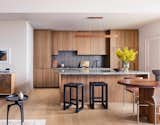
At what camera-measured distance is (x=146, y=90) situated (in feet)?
16.2

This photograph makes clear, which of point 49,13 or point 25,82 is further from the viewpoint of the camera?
point 25,82

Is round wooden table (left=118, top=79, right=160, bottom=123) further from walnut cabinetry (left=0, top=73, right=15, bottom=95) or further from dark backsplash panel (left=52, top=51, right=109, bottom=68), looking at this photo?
dark backsplash panel (left=52, top=51, right=109, bottom=68)

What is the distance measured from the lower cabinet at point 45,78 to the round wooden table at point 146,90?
18.7 ft

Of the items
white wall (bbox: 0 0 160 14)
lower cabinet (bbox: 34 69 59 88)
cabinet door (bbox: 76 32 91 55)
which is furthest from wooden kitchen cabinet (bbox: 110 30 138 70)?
white wall (bbox: 0 0 160 14)

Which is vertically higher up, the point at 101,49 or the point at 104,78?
the point at 101,49

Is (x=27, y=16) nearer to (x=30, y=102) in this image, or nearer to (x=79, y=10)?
(x=79, y=10)

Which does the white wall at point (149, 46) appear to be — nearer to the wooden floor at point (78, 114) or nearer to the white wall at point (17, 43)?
the wooden floor at point (78, 114)

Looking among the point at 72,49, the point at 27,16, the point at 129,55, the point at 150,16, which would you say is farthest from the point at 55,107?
the point at 72,49

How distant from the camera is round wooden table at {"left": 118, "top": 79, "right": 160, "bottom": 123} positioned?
441cm

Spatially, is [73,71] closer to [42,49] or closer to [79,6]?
[79,6]

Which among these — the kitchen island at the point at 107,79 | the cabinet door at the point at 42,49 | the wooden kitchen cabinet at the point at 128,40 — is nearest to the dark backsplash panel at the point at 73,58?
the cabinet door at the point at 42,49

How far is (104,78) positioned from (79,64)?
14.6 ft

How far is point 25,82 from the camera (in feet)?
27.2

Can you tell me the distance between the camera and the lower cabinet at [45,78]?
1046cm
